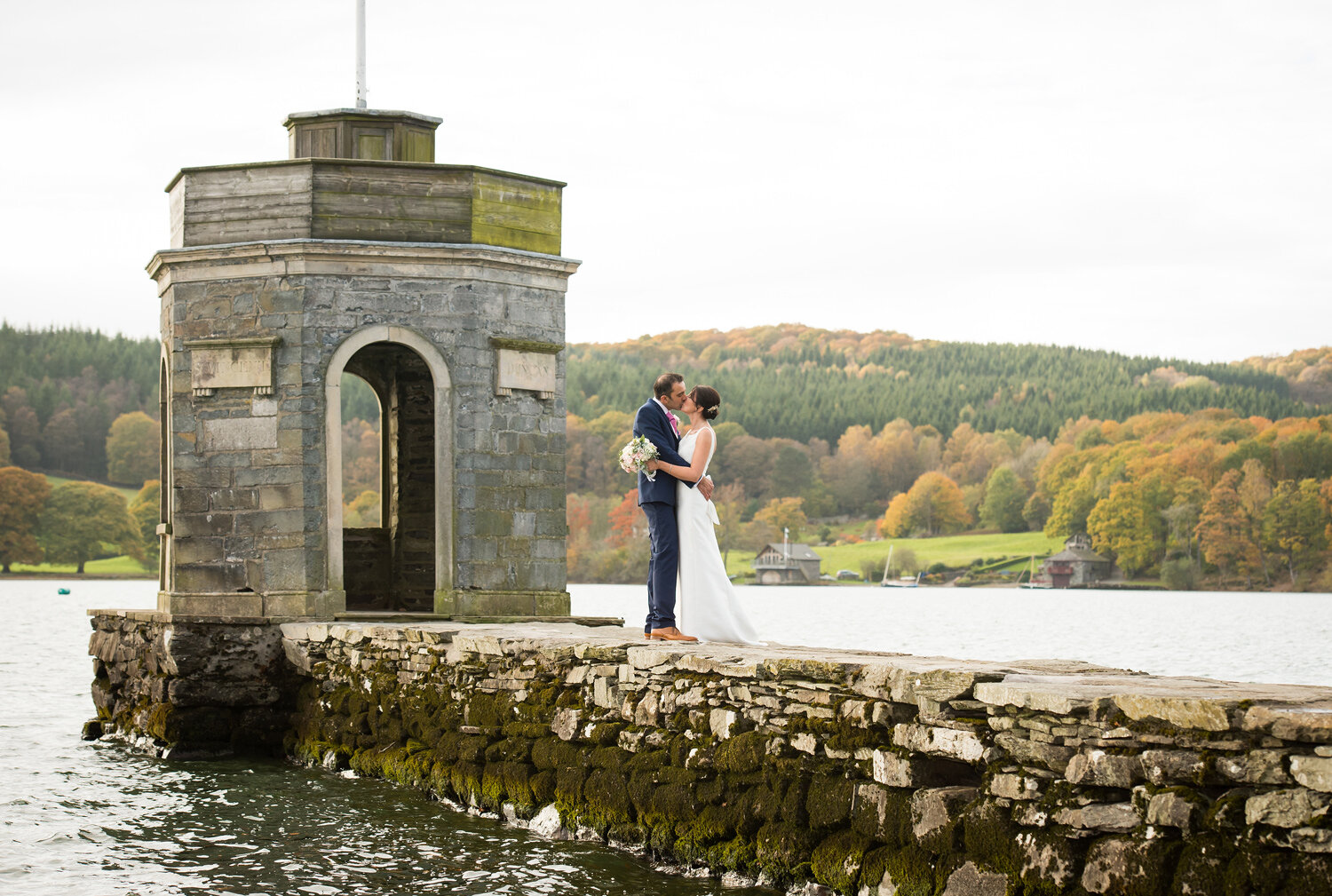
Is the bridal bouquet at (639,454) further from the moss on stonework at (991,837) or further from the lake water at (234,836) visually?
the moss on stonework at (991,837)

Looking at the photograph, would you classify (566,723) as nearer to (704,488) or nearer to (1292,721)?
(704,488)

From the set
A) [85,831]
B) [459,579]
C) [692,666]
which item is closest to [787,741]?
[692,666]

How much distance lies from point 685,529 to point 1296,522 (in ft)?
214

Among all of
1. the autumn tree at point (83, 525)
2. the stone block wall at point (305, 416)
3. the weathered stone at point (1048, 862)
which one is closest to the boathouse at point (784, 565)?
the autumn tree at point (83, 525)

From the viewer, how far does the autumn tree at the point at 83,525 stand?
238 feet

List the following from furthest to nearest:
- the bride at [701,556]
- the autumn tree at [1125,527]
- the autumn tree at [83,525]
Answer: the autumn tree at [1125,527] < the autumn tree at [83,525] < the bride at [701,556]

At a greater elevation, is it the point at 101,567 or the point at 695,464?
the point at 695,464

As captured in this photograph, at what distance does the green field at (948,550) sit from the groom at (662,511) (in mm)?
74523

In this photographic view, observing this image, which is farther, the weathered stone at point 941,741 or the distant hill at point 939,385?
the distant hill at point 939,385

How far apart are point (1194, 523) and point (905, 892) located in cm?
6900

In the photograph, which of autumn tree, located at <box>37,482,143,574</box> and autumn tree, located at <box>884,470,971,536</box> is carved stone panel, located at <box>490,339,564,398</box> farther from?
autumn tree, located at <box>884,470,971,536</box>

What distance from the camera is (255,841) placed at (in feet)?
27.7

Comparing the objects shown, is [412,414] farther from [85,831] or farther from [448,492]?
[85,831]

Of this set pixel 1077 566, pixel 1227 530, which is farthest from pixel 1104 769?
pixel 1077 566
